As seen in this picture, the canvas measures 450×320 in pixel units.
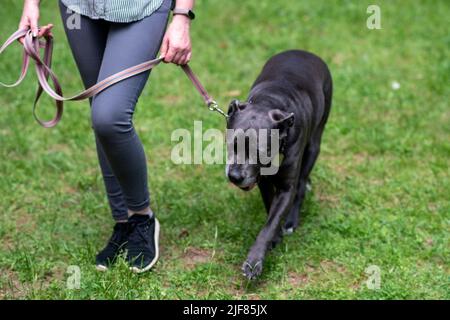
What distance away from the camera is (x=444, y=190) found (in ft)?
14.9

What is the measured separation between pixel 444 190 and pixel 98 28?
8.41 feet

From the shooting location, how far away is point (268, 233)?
357cm

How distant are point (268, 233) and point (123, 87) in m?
1.08

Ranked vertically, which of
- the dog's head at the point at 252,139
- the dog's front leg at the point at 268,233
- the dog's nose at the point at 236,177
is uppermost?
the dog's head at the point at 252,139

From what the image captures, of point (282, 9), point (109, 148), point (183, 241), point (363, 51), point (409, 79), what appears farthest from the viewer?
point (282, 9)

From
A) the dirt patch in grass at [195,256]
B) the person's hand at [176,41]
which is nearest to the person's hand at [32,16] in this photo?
the person's hand at [176,41]

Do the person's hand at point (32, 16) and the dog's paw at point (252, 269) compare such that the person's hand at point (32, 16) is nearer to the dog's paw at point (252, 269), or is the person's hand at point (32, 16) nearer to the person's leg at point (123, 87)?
the person's leg at point (123, 87)

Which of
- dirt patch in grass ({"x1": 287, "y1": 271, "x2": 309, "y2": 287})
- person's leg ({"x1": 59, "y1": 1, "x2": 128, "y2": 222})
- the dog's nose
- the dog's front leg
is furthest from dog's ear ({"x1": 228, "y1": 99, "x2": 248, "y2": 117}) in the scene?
dirt patch in grass ({"x1": 287, "y1": 271, "x2": 309, "y2": 287})

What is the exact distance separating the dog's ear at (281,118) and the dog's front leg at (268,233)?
1.47 ft

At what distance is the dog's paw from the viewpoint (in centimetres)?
343

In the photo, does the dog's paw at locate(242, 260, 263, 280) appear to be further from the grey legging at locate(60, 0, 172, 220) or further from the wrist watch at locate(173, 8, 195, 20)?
the wrist watch at locate(173, 8, 195, 20)

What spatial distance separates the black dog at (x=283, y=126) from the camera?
3.35 meters
